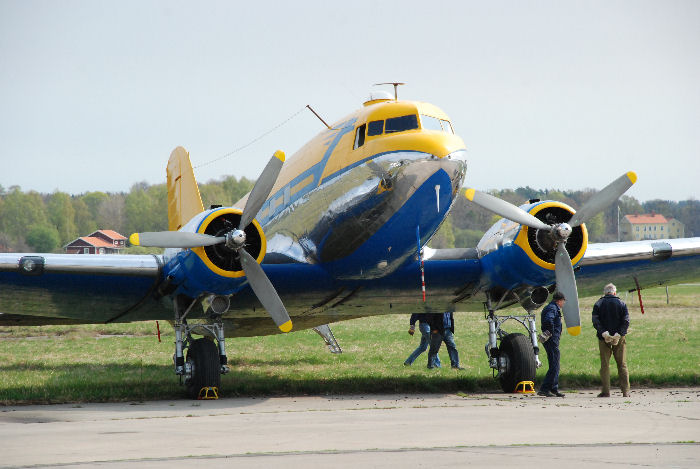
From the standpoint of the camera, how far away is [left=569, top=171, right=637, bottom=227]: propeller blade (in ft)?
49.0

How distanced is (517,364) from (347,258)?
352 centimetres

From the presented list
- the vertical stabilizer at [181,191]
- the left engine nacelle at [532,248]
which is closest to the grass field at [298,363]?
the left engine nacelle at [532,248]

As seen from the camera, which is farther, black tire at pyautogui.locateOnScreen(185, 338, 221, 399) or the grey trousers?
black tire at pyautogui.locateOnScreen(185, 338, 221, 399)

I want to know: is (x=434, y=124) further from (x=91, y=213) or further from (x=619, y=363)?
(x=91, y=213)

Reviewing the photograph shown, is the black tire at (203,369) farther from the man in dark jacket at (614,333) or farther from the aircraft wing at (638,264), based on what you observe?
the aircraft wing at (638,264)

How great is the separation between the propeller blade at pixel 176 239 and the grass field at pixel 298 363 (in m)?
2.75

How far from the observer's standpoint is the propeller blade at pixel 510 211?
14562mm

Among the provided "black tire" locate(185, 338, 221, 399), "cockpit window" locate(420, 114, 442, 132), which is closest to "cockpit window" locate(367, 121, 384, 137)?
"cockpit window" locate(420, 114, 442, 132)

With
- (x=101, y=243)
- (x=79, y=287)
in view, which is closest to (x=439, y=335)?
(x=79, y=287)

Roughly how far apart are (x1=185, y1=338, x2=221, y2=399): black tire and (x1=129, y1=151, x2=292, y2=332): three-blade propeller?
129 cm

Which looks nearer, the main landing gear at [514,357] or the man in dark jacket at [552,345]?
the man in dark jacket at [552,345]

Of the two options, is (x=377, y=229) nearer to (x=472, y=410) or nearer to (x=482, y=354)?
(x=472, y=410)

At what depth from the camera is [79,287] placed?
47.9ft

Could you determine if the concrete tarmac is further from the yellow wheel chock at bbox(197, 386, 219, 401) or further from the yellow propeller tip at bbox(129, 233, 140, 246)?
the yellow propeller tip at bbox(129, 233, 140, 246)
